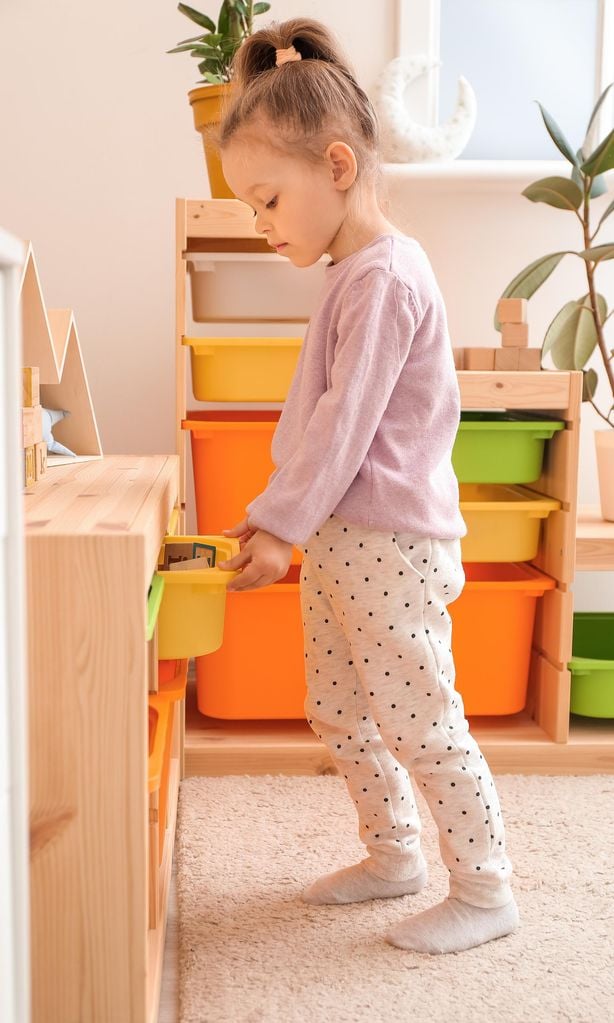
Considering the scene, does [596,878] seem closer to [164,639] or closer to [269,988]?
[269,988]

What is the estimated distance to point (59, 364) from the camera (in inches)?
52.2

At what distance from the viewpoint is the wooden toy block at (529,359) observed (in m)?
1.70

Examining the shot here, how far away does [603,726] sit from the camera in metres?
1.81

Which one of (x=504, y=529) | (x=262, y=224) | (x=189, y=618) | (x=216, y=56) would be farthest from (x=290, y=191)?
(x=504, y=529)

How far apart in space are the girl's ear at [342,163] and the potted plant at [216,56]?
1.84 ft

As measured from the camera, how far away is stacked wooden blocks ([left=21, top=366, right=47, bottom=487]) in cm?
114

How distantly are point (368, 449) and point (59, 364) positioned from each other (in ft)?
1.52

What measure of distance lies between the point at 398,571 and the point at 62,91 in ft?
4.49

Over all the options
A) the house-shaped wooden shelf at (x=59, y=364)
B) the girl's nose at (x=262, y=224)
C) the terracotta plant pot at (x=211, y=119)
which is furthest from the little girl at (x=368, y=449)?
the terracotta plant pot at (x=211, y=119)

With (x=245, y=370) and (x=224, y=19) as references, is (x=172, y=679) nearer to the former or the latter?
(x=245, y=370)

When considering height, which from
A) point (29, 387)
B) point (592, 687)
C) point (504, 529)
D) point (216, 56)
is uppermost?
point (216, 56)

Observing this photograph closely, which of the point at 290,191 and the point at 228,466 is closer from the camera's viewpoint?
the point at 290,191

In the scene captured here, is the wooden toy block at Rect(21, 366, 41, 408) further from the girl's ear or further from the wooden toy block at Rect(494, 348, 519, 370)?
the wooden toy block at Rect(494, 348, 519, 370)

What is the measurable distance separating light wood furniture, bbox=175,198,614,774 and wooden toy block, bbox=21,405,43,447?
435mm
